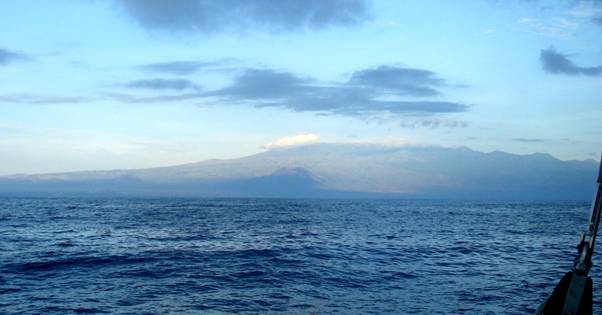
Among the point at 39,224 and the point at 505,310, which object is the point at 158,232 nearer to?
the point at 39,224

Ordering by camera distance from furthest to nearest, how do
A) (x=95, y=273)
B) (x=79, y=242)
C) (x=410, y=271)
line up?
(x=79, y=242) < (x=410, y=271) < (x=95, y=273)

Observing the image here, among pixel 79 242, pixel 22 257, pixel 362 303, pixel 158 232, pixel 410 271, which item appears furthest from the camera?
pixel 158 232

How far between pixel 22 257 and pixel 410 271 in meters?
26.6

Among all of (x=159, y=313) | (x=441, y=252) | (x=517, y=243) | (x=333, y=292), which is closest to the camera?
(x=159, y=313)

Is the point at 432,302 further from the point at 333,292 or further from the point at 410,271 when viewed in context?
the point at 410,271

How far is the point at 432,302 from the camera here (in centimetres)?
2298

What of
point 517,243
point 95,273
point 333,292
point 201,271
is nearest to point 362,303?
point 333,292

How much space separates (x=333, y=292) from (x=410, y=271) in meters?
8.17

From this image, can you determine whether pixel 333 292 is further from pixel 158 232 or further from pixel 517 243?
pixel 158 232

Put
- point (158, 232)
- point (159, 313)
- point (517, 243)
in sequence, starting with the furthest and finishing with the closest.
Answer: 1. point (158, 232)
2. point (517, 243)
3. point (159, 313)

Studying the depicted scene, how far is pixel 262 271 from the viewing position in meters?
30.5

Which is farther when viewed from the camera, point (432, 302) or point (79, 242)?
point (79, 242)

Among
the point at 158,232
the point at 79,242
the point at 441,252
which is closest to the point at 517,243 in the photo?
the point at 441,252

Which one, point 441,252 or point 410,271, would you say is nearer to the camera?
point 410,271
